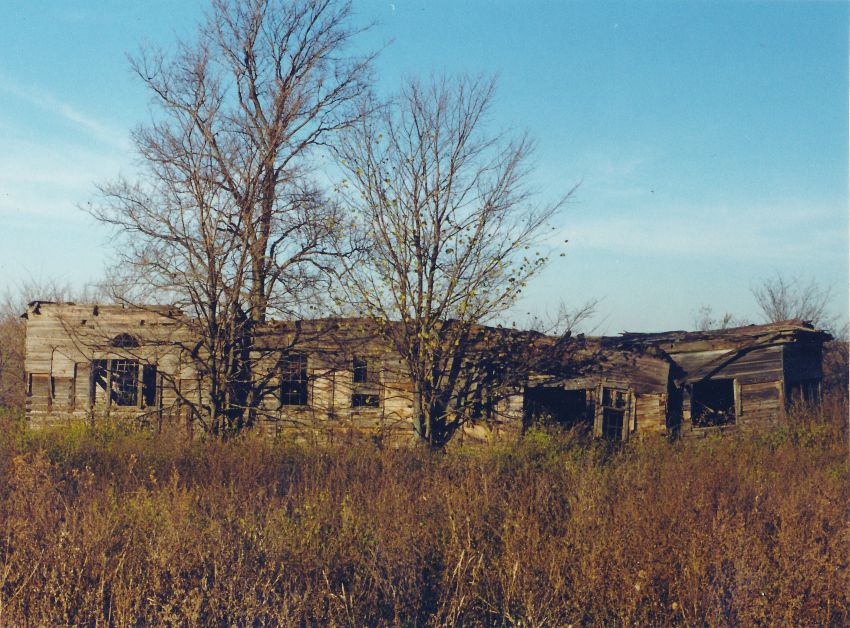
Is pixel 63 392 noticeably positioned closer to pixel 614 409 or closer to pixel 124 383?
pixel 124 383

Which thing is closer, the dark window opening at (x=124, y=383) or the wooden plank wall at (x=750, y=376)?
the wooden plank wall at (x=750, y=376)

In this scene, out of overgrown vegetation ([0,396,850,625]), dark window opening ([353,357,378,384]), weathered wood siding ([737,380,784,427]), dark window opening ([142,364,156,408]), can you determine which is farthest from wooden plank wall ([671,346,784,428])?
dark window opening ([142,364,156,408])

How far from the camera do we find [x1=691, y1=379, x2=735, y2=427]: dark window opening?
17766 mm

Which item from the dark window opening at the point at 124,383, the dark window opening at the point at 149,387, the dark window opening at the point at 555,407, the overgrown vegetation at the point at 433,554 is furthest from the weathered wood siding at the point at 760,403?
the dark window opening at the point at 124,383

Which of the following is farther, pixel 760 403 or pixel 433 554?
pixel 760 403

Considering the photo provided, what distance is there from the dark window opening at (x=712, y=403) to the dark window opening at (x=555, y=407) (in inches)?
111

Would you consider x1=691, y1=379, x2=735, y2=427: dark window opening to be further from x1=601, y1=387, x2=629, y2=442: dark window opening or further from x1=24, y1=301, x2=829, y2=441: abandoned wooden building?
x1=601, y1=387, x2=629, y2=442: dark window opening

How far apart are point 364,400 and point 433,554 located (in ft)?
35.0

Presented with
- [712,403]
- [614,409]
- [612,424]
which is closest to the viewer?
[614,409]

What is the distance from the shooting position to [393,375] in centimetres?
1692

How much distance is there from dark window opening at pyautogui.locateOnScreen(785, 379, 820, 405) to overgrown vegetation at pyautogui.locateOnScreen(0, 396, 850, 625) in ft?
28.3

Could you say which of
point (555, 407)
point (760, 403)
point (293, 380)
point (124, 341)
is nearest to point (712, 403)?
point (760, 403)

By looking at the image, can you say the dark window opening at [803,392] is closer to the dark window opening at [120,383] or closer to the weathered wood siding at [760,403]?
the weathered wood siding at [760,403]

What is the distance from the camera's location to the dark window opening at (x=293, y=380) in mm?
17484
